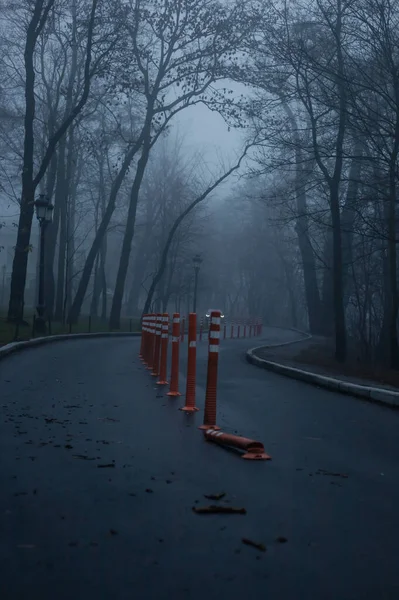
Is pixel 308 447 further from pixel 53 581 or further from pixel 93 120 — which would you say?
pixel 93 120

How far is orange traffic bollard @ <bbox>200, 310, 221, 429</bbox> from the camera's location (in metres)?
8.78

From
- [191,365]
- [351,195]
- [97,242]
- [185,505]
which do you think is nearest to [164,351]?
[191,365]

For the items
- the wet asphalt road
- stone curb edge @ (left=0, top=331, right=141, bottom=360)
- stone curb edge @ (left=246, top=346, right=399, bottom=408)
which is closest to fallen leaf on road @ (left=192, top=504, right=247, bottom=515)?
the wet asphalt road

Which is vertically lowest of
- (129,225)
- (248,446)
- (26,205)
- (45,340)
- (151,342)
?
(248,446)

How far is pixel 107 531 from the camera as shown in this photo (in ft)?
15.2

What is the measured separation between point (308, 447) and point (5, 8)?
27.5 meters

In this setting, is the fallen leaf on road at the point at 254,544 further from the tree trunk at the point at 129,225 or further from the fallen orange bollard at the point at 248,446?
the tree trunk at the point at 129,225

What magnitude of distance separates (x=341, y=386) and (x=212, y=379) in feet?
20.1

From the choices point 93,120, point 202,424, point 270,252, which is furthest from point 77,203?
point 202,424

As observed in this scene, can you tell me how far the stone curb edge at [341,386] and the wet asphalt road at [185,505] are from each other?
2362 mm

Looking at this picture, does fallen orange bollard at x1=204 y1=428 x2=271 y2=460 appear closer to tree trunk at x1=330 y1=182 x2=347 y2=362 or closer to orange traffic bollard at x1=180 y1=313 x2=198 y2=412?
orange traffic bollard at x1=180 y1=313 x2=198 y2=412

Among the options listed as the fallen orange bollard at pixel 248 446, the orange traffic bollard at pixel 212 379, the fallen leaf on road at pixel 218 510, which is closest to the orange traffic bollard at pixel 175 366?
the orange traffic bollard at pixel 212 379

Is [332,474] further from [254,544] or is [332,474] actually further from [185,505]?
[254,544]

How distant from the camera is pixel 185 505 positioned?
5293 millimetres
